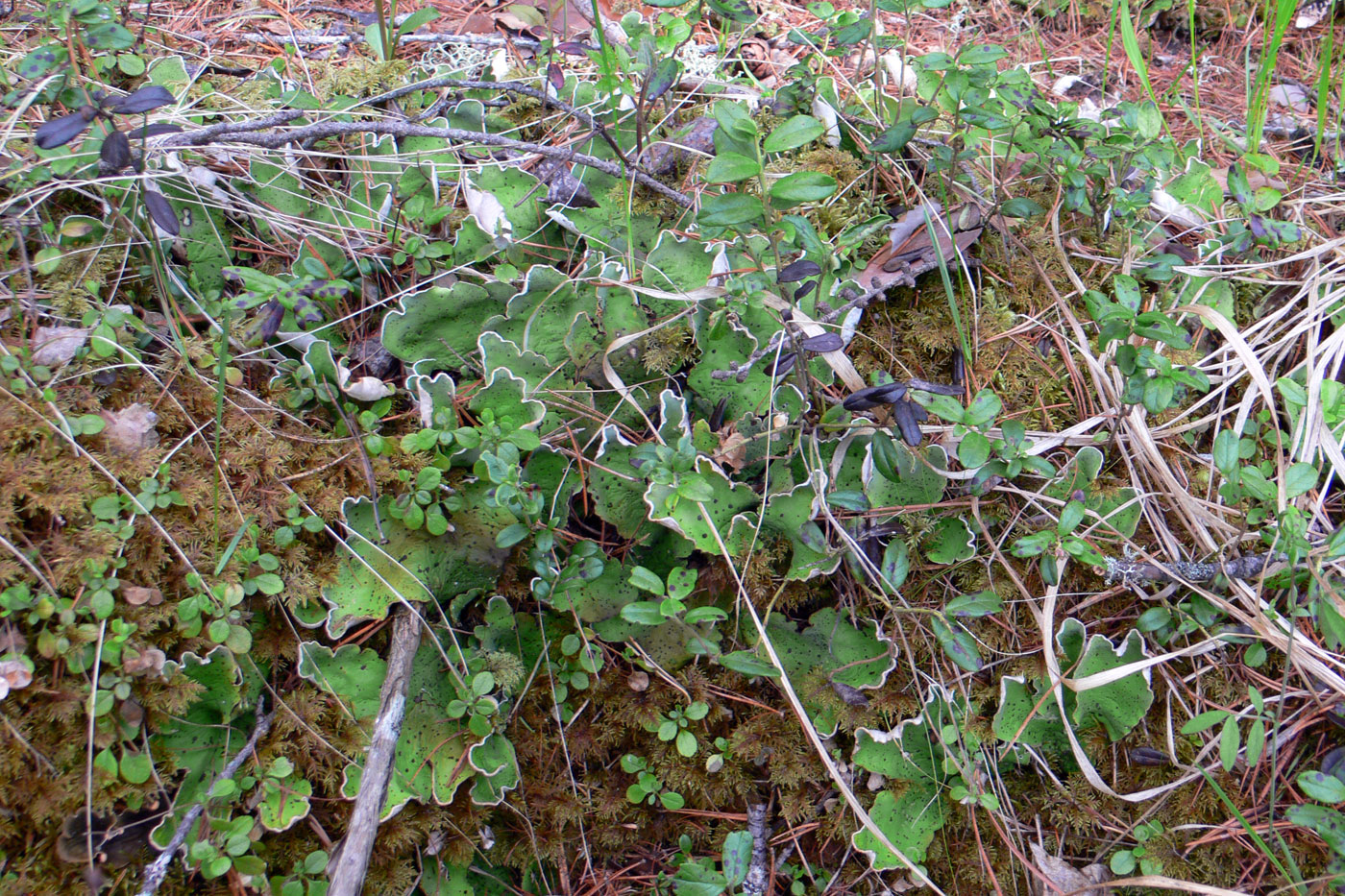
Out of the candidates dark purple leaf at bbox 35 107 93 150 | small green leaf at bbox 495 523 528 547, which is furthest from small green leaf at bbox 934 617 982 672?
dark purple leaf at bbox 35 107 93 150

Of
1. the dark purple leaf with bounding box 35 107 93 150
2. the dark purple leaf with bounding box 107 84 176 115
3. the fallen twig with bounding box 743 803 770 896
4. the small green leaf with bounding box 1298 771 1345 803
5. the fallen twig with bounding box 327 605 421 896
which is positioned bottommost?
the fallen twig with bounding box 743 803 770 896

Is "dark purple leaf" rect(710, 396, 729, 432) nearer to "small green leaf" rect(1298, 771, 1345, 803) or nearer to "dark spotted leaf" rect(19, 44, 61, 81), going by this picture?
"small green leaf" rect(1298, 771, 1345, 803)

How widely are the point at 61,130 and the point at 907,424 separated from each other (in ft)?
7.59

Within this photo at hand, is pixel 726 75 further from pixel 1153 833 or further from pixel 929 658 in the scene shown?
pixel 1153 833

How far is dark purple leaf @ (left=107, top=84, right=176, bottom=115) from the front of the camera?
6.51 feet

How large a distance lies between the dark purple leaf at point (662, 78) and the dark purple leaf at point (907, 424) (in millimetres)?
1262

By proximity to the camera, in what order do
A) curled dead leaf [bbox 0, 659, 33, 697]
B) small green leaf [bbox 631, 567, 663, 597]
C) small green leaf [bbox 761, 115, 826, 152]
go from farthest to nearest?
1. small green leaf [bbox 631, 567, 663, 597]
2. small green leaf [bbox 761, 115, 826, 152]
3. curled dead leaf [bbox 0, 659, 33, 697]

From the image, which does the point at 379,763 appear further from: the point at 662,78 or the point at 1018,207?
the point at 1018,207

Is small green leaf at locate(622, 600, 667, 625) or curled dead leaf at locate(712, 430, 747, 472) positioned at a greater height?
curled dead leaf at locate(712, 430, 747, 472)

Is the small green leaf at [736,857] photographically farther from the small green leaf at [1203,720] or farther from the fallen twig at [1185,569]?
the fallen twig at [1185,569]

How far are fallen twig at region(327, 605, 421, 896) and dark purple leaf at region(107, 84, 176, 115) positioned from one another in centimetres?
149

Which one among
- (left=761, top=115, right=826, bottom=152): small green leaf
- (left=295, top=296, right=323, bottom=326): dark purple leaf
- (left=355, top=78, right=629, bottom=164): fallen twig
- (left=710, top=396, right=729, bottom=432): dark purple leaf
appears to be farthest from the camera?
(left=355, top=78, right=629, bottom=164): fallen twig

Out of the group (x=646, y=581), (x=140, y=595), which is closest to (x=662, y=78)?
(x=646, y=581)

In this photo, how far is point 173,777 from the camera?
1.92 meters
